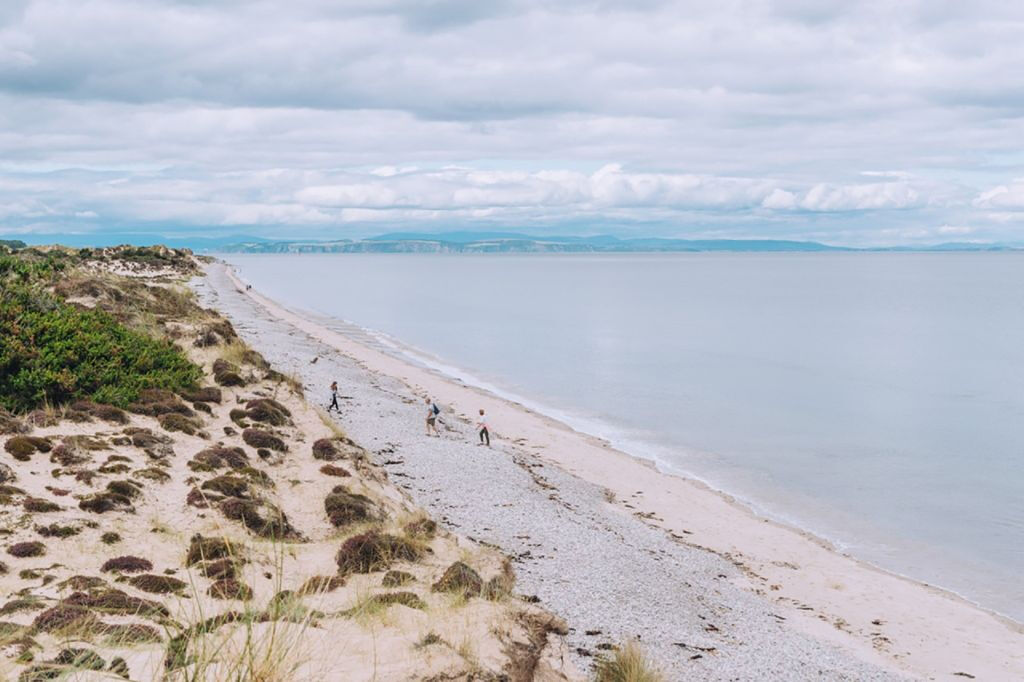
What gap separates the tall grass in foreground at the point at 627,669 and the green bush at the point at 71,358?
47.0 ft

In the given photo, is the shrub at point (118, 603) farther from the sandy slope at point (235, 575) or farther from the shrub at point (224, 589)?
the shrub at point (224, 589)

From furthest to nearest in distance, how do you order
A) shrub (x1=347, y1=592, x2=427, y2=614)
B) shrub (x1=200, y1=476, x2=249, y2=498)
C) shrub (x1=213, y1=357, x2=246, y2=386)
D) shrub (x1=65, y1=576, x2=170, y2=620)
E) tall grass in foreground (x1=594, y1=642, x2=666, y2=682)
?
shrub (x1=213, y1=357, x2=246, y2=386)
shrub (x1=200, y1=476, x2=249, y2=498)
shrub (x1=347, y1=592, x2=427, y2=614)
tall grass in foreground (x1=594, y1=642, x2=666, y2=682)
shrub (x1=65, y1=576, x2=170, y2=620)

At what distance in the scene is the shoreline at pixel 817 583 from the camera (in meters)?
16.2

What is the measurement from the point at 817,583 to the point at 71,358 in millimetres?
19184

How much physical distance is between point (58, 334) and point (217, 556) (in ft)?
39.6

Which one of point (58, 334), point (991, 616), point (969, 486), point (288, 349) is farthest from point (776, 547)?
point (288, 349)

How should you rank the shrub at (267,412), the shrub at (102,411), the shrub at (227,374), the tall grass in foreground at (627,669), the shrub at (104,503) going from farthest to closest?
1. the shrub at (227,374)
2. the shrub at (267,412)
3. the shrub at (102,411)
4. the shrub at (104,503)
5. the tall grass in foreground at (627,669)

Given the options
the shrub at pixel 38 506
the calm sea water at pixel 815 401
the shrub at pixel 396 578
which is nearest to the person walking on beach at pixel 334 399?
the calm sea water at pixel 815 401

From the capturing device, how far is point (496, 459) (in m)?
26.5

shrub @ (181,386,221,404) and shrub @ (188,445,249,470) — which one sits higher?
shrub @ (181,386,221,404)

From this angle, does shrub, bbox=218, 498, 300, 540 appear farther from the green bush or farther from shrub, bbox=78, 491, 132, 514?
the green bush

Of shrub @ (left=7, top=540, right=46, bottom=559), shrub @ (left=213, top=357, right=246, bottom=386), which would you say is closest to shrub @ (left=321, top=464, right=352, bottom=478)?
shrub @ (left=7, top=540, right=46, bottom=559)

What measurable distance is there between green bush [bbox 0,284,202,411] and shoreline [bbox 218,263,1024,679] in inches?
532

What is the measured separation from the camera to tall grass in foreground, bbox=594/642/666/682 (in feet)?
34.5
